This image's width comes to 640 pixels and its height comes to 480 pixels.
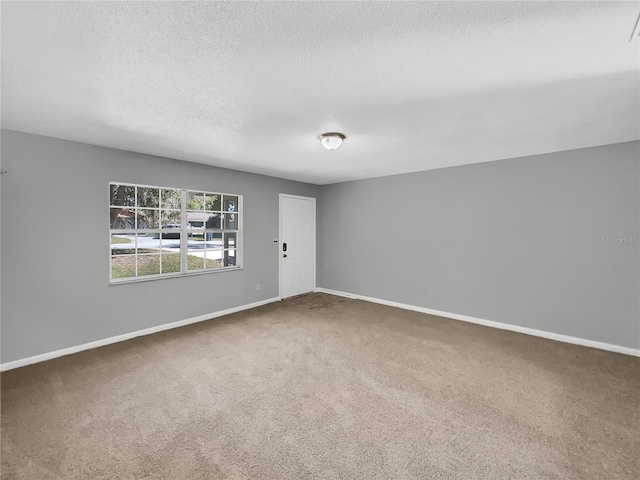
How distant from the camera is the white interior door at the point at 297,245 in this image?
221 inches

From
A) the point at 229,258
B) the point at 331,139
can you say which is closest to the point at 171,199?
the point at 229,258

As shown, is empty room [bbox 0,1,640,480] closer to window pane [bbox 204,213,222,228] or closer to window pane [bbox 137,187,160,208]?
window pane [bbox 137,187,160,208]

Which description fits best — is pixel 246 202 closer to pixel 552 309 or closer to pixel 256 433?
pixel 256 433

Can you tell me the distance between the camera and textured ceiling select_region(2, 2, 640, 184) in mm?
1319

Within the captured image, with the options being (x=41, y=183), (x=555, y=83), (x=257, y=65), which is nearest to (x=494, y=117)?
(x=555, y=83)

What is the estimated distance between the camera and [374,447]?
71.8 inches

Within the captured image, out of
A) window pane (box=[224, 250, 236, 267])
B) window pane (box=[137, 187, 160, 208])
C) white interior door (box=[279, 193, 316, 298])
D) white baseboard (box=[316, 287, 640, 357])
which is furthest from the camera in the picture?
white interior door (box=[279, 193, 316, 298])

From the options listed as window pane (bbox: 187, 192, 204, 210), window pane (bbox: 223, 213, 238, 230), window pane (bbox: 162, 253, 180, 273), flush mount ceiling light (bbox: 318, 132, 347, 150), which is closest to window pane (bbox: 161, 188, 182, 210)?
window pane (bbox: 187, 192, 204, 210)

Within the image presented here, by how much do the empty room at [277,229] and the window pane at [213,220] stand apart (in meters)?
0.19

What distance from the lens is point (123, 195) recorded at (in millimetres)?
3943

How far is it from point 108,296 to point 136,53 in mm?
3005

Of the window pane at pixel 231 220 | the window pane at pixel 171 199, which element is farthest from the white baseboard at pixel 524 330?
the window pane at pixel 171 199

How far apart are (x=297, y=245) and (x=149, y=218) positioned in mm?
2820

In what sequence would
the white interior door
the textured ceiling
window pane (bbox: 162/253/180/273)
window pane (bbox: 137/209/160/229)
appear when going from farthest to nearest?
the white interior door, window pane (bbox: 162/253/180/273), window pane (bbox: 137/209/160/229), the textured ceiling
